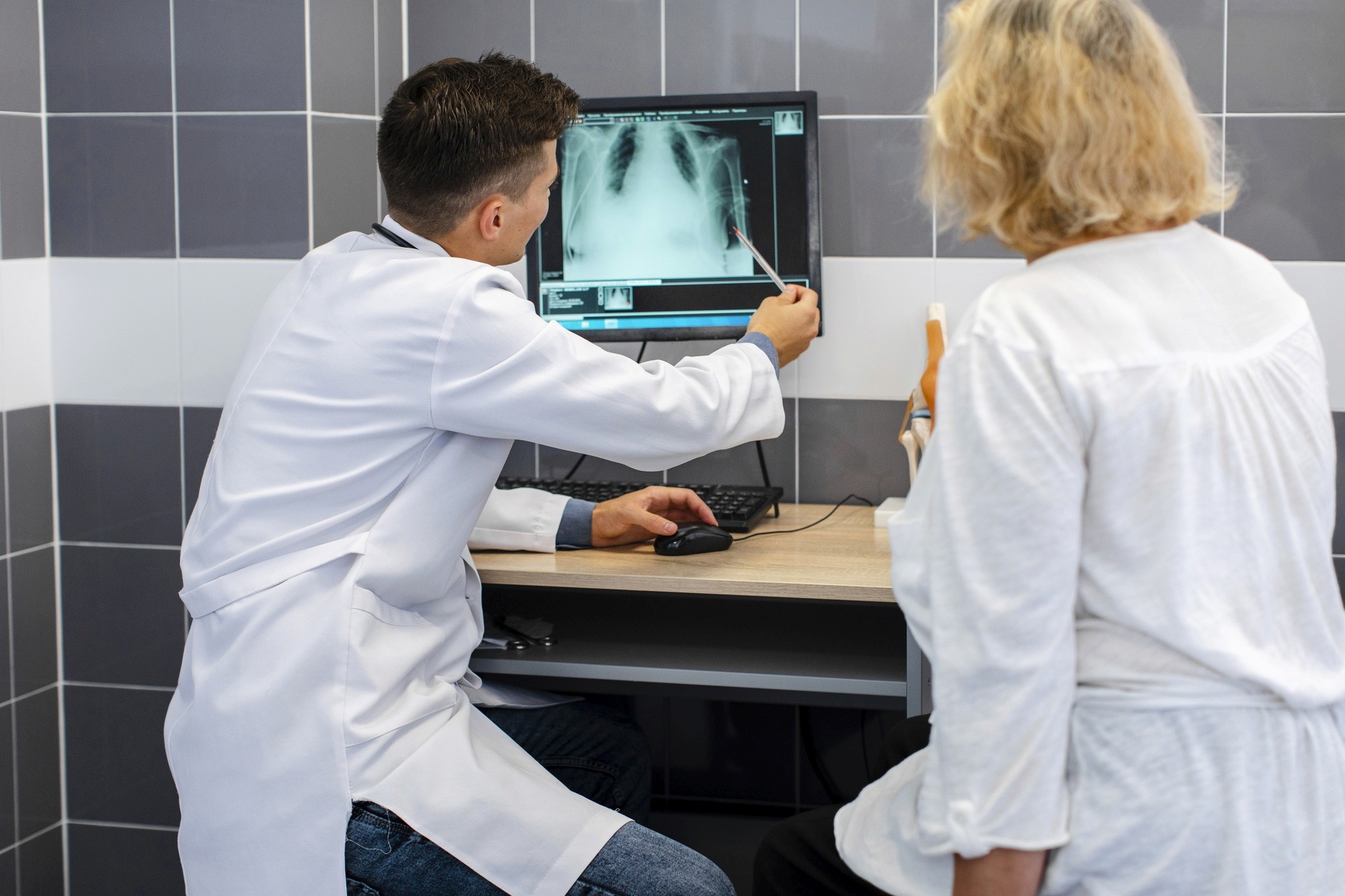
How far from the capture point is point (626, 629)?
1.97 m

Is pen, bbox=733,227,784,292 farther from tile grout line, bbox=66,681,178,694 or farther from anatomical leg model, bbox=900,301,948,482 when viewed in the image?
tile grout line, bbox=66,681,178,694

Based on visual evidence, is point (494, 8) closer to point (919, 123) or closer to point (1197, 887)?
point (919, 123)

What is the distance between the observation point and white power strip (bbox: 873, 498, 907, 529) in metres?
1.99

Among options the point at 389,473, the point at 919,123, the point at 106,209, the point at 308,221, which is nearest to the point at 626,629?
the point at 389,473

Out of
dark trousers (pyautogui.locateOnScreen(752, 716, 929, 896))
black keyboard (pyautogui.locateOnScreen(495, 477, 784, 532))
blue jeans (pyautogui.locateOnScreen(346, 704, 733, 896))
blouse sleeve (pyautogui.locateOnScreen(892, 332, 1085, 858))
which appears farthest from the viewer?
black keyboard (pyautogui.locateOnScreen(495, 477, 784, 532))

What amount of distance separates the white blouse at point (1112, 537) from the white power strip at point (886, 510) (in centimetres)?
98

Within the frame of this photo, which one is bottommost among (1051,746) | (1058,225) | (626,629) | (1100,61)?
(626,629)

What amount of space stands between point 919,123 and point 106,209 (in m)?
1.43

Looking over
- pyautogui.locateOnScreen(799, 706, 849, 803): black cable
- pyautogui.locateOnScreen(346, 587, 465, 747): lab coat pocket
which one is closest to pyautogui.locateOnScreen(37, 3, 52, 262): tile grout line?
pyautogui.locateOnScreen(346, 587, 465, 747): lab coat pocket

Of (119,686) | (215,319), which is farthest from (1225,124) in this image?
(119,686)

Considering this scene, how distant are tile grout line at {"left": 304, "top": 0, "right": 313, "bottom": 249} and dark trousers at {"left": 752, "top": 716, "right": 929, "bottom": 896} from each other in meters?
1.30

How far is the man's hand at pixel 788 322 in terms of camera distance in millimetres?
1760

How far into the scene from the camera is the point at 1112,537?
909mm

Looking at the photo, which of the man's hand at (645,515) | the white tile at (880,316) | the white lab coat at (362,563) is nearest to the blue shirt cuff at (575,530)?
the man's hand at (645,515)
